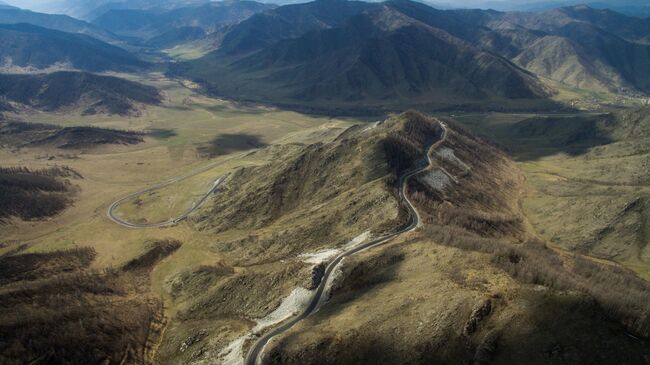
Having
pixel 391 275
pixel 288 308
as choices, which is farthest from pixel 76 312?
pixel 391 275

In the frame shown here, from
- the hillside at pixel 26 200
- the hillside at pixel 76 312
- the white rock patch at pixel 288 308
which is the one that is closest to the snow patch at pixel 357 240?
the white rock patch at pixel 288 308

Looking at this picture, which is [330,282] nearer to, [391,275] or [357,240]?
[391,275]

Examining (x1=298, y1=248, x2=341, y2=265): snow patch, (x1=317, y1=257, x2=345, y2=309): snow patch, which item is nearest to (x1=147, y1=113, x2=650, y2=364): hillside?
(x1=298, y1=248, x2=341, y2=265): snow patch

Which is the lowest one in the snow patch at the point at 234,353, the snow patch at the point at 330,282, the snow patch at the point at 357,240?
the snow patch at the point at 234,353

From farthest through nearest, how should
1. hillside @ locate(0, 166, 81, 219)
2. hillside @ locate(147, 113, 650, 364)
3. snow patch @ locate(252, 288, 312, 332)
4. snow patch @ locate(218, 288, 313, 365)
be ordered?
hillside @ locate(0, 166, 81, 219), snow patch @ locate(252, 288, 312, 332), snow patch @ locate(218, 288, 313, 365), hillside @ locate(147, 113, 650, 364)

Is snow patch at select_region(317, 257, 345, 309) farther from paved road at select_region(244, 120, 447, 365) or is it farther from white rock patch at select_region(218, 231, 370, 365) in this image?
paved road at select_region(244, 120, 447, 365)

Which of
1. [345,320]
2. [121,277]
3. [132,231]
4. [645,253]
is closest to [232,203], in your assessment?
[132,231]

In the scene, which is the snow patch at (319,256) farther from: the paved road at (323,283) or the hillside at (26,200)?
the hillside at (26,200)

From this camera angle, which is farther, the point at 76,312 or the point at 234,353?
the point at 76,312

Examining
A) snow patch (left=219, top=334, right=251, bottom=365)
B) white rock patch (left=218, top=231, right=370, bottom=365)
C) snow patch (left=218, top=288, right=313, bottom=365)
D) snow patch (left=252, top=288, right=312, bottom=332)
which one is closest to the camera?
snow patch (left=219, top=334, right=251, bottom=365)

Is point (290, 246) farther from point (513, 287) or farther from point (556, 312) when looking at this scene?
point (556, 312)

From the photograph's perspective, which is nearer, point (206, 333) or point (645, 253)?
point (206, 333)
